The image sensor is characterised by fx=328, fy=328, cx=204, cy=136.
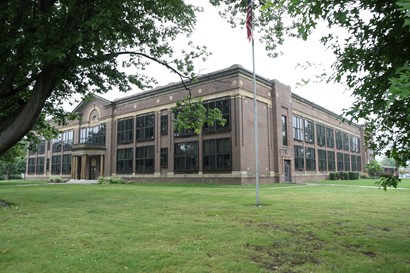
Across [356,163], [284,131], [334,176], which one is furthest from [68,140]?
[356,163]

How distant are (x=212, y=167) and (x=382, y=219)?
24.0m

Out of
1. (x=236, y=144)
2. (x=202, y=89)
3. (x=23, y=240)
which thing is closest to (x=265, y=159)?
(x=236, y=144)

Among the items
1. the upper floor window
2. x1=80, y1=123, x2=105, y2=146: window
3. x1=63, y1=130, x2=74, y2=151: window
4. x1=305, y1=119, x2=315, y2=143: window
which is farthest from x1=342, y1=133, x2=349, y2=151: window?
x1=63, y1=130, x2=74, y2=151: window

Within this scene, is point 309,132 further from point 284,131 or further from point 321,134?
point 284,131

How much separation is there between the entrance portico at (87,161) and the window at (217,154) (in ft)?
63.9

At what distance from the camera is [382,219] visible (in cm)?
1009

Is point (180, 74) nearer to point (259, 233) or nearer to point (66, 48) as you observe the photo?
point (66, 48)

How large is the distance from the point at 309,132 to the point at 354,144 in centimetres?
2316

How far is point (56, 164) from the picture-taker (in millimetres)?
57906

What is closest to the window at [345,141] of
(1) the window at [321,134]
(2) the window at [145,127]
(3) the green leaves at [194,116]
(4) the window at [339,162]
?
(4) the window at [339,162]

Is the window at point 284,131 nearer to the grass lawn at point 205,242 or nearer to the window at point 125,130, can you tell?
the window at point 125,130

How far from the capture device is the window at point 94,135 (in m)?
48.9

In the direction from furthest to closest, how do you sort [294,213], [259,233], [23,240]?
[294,213] < [259,233] < [23,240]

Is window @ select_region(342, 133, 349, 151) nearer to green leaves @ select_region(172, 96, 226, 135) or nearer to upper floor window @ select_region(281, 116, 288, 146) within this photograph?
upper floor window @ select_region(281, 116, 288, 146)
